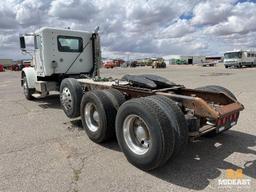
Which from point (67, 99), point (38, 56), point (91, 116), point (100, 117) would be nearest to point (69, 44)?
point (38, 56)

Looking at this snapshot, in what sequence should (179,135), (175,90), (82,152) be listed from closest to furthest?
(179,135), (82,152), (175,90)

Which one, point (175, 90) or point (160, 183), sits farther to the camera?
point (175, 90)

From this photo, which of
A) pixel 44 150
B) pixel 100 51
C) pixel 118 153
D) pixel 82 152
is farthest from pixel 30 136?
pixel 100 51

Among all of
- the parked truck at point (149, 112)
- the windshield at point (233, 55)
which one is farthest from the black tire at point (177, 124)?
the windshield at point (233, 55)

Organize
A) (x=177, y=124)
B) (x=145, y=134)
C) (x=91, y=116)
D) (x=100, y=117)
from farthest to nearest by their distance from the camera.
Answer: (x=91, y=116) < (x=100, y=117) < (x=145, y=134) < (x=177, y=124)

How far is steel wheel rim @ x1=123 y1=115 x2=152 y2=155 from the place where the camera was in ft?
13.0

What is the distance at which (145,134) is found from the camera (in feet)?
13.0

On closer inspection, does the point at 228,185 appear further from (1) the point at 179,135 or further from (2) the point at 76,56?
(2) the point at 76,56

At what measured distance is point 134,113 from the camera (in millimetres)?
3863

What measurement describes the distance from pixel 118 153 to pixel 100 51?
579 cm

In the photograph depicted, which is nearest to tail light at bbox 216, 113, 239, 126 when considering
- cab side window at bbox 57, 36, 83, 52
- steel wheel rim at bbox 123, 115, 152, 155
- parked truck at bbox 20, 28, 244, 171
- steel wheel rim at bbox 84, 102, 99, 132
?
parked truck at bbox 20, 28, 244, 171

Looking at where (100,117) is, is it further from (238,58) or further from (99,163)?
(238,58)

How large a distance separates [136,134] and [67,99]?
2896 mm

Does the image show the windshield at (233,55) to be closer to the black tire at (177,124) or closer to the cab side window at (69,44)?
the cab side window at (69,44)
